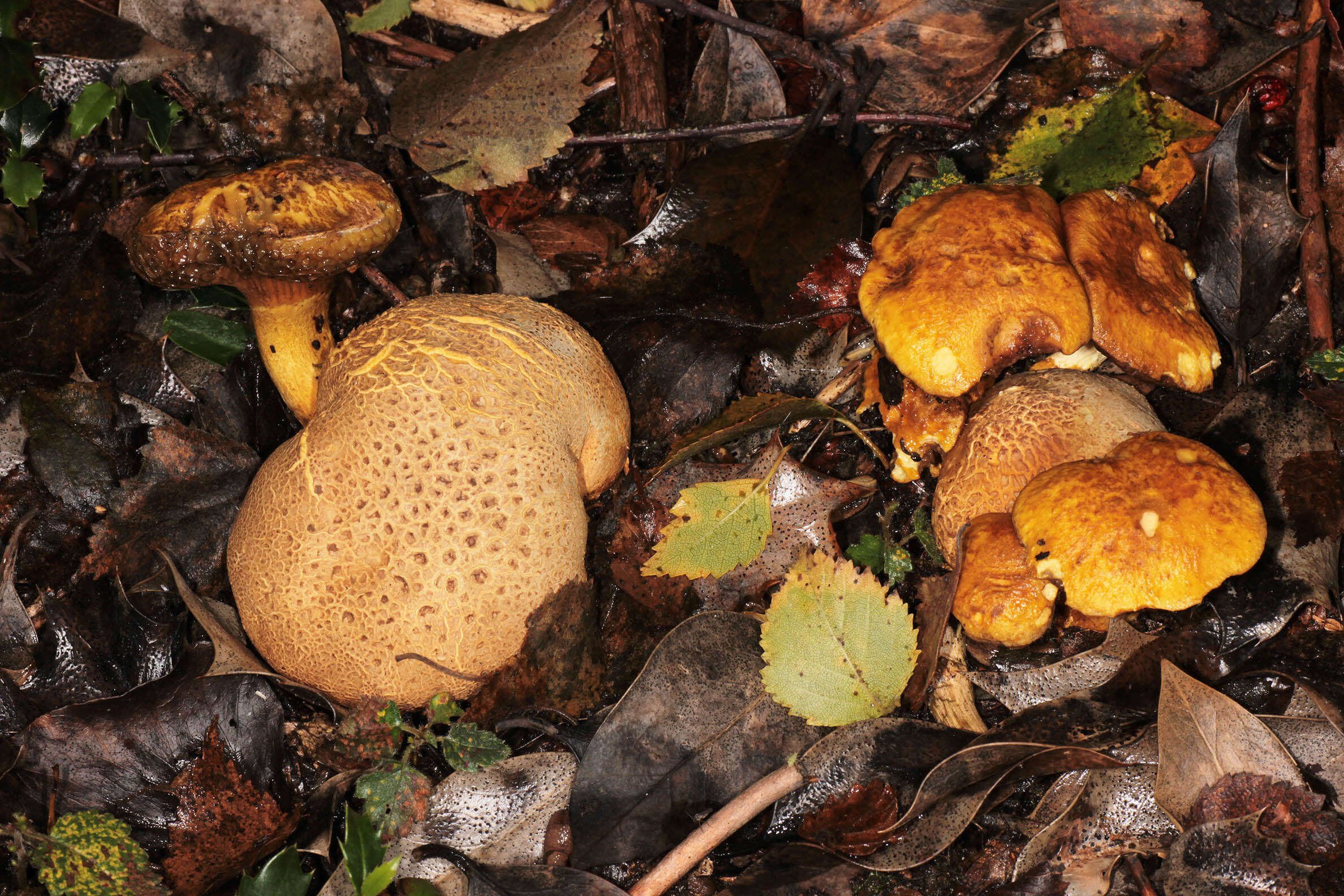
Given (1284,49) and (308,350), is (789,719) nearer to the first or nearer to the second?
(308,350)

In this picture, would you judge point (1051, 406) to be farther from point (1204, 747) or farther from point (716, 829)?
point (716, 829)

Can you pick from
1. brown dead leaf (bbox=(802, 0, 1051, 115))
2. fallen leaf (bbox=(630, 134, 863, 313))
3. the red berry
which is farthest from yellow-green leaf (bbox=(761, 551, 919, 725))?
the red berry

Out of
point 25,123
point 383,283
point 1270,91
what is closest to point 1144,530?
point 1270,91

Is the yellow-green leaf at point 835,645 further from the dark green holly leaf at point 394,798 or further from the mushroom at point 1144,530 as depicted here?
the dark green holly leaf at point 394,798

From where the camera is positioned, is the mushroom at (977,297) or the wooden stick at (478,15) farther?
the wooden stick at (478,15)

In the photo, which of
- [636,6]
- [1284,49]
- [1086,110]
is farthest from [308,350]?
[1284,49]

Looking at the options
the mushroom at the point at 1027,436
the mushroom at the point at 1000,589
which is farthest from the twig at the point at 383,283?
the mushroom at the point at 1000,589
